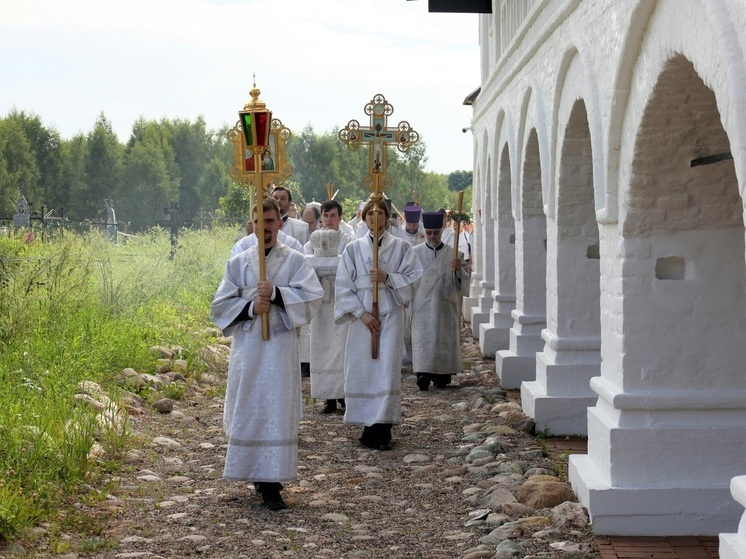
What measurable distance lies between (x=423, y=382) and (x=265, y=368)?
5315 mm

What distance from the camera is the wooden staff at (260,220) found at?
7090 mm

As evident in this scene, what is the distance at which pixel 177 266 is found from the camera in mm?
19609

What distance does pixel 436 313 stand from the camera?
12.7m

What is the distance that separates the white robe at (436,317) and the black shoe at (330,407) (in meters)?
1.72

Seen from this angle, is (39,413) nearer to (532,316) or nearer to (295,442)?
(295,442)

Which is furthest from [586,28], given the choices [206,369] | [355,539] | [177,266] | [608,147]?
[177,266]

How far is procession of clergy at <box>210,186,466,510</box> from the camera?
23.6 feet

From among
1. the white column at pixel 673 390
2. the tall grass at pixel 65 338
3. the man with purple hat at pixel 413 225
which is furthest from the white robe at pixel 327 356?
the white column at pixel 673 390

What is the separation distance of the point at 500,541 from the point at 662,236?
1937 mm

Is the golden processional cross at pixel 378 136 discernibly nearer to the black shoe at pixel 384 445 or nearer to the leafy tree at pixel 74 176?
the black shoe at pixel 384 445

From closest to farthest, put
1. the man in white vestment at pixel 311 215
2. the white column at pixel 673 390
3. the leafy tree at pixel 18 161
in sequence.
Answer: the white column at pixel 673 390, the man in white vestment at pixel 311 215, the leafy tree at pixel 18 161

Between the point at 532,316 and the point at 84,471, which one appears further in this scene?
the point at 532,316

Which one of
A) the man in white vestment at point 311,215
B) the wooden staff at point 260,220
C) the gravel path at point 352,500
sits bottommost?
the gravel path at point 352,500

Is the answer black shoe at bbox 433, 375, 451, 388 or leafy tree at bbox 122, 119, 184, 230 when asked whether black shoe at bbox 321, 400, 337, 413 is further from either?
leafy tree at bbox 122, 119, 184, 230
